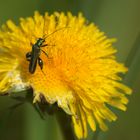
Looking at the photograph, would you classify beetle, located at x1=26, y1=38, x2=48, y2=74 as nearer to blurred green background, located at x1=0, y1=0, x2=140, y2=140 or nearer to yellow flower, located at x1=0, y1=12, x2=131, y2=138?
yellow flower, located at x1=0, y1=12, x2=131, y2=138

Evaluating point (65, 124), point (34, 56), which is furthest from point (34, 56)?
point (65, 124)

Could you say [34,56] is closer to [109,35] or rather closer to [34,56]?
[34,56]

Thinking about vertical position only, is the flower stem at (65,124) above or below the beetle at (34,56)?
below

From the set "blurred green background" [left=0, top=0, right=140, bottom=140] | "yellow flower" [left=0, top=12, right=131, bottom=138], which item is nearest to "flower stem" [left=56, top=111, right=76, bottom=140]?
"yellow flower" [left=0, top=12, right=131, bottom=138]

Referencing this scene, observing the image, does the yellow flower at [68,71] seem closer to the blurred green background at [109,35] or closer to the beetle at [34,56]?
the beetle at [34,56]

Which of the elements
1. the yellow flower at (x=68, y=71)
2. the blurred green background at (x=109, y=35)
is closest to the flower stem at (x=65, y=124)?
the yellow flower at (x=68, y=71)

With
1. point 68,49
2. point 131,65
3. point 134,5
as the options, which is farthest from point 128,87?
point 134,5
